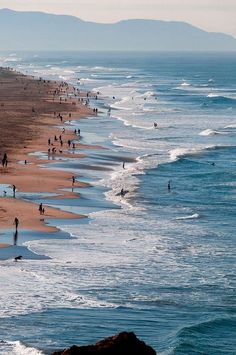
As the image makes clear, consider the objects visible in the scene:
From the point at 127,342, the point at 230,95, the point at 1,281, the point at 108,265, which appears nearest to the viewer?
the point at 127,342

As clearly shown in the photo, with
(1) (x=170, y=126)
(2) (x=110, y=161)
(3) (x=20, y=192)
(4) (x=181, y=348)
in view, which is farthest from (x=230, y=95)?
(4) (x=181, y=348)

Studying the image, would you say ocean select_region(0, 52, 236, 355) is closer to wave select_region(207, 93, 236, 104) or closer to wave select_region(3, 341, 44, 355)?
wave select_region(3, 341, 44, 355)

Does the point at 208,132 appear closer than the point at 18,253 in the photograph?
No

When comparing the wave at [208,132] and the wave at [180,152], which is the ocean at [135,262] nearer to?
the wave at [180,152]

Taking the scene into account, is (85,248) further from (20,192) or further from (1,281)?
(20,192)

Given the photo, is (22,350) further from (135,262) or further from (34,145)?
(34,145)

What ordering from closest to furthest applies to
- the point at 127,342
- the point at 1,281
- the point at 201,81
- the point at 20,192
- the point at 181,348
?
1. the point at 127,342
2. the point at 181,348
3. the point at 1,281
4. the point at 20,192
5. the point at 201,81

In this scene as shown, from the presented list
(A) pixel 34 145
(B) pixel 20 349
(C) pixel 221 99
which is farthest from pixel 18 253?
(C) pixel 221 99

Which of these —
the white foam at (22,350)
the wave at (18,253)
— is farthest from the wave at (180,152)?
the white foam at (22,350)

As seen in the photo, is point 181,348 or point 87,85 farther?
point 87,85
